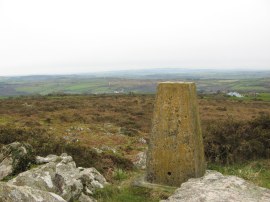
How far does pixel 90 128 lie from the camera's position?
22.5m

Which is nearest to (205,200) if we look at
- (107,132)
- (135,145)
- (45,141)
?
(45,141)

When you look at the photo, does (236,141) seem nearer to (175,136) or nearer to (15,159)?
(175,136)

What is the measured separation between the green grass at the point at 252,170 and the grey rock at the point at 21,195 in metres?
4.97

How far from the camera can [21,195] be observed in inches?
185

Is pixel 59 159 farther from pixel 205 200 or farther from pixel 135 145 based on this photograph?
pixel 135 145

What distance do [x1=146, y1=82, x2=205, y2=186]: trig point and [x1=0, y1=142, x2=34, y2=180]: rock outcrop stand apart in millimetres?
3366

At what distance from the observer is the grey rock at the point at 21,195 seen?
14.8 ft

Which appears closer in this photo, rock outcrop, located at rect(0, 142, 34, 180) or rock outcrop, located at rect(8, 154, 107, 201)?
rock outcrop, located at rect(8, 154, 107, 201)

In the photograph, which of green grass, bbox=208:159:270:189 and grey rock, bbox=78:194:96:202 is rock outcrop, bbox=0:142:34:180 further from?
green grass, bbox=208:159:270:189

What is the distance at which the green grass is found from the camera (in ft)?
27.1

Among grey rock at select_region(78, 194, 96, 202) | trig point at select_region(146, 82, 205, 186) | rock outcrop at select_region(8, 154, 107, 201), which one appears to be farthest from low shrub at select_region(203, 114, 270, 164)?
grey rock at select_region(78, 194, 96, 202)

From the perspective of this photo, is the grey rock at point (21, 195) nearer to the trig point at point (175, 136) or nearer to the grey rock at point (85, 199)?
the grey rock at point (85, 199)

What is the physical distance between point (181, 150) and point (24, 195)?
12.3 ft

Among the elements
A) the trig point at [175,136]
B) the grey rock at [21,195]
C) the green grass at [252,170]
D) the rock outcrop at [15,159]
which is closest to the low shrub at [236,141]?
the green grass at [252,170]
